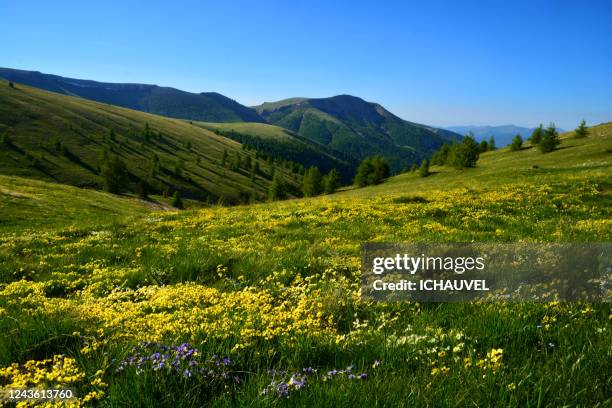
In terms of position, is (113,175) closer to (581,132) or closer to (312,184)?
(312,184)

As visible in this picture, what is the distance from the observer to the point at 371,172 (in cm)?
12456

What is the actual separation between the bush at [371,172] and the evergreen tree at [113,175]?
280 feet

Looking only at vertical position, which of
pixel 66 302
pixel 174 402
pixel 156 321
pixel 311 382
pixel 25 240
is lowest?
pixel 25 240

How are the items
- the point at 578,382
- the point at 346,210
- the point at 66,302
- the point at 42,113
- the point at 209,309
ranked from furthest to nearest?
the point at 42,113
the point at 346,210
the point at 66,302
the point at 209,309
the point at 578,382

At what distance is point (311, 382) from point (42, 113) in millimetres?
229826

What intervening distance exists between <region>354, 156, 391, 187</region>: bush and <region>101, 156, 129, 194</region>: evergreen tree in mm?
85387

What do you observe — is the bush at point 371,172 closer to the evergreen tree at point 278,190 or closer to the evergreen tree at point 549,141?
the evergreen tree at point 278,190

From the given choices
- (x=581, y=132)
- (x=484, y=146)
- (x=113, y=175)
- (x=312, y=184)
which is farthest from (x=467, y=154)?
(x=113, y=175)

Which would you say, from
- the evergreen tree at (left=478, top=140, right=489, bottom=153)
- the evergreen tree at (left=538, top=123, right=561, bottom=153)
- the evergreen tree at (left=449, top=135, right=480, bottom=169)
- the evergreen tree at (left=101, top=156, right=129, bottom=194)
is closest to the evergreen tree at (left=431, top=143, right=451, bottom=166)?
the evergreen tree at (left=478, top=140, right=489, bottom=153)

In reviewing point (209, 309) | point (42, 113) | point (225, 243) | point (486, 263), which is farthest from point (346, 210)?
point (42, 113)

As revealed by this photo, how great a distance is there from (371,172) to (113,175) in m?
91.1

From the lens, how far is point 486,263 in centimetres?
805

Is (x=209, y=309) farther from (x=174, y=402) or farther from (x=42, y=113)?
(x=42, y=113)

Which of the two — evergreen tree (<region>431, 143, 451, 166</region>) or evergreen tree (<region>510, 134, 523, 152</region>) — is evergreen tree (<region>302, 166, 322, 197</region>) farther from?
evergreen tree (<region>510, 134, 523, 152</region>)
